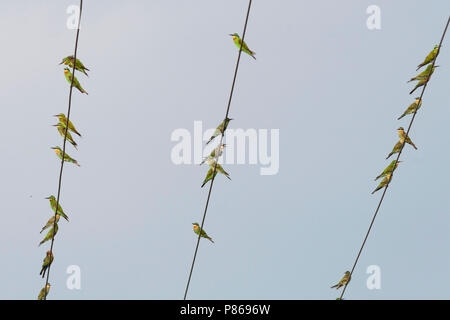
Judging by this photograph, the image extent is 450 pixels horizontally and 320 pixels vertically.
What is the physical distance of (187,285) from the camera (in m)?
10.0

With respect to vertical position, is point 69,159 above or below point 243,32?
below

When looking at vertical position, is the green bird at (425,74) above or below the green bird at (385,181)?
above

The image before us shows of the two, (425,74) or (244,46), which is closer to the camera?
(425,74)

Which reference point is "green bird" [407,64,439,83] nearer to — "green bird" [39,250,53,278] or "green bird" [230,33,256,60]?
"green bird" [230,33,256,60]

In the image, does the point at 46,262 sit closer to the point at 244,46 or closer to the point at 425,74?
the point at 244,46

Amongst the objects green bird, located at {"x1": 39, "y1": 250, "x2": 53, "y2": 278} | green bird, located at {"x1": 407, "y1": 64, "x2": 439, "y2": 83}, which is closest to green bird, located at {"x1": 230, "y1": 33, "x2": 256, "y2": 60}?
green bird, located at {"x1": 407, "y1": 64, "x2": 439, "y2": 83}

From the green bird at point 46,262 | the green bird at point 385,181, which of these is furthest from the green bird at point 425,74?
the green bird at point 46,262

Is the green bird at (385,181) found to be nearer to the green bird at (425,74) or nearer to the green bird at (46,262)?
the green bird at (425,74)

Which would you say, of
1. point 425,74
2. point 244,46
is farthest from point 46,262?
point 425,74
